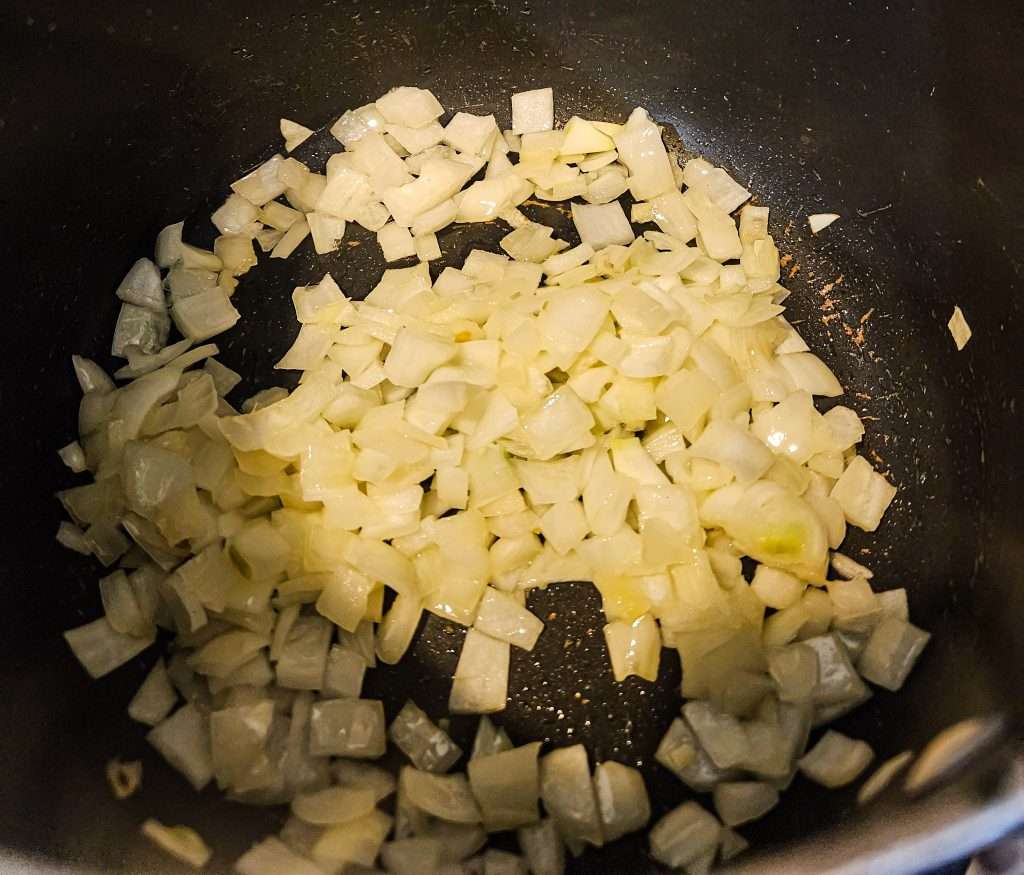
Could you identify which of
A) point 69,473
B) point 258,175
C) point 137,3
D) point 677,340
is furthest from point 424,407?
point 137,3

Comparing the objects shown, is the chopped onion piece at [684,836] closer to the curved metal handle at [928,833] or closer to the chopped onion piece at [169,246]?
the curved metal handle at [928,833]

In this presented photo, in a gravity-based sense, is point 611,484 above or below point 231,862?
above

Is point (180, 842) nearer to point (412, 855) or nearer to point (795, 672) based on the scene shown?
point (412, 855)

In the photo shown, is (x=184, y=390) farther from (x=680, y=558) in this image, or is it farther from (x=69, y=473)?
(x=680, y=558)

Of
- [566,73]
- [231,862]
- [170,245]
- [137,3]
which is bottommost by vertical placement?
[231,862]

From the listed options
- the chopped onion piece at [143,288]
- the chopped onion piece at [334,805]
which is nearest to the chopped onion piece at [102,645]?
the chopped onion piece at [334,805]

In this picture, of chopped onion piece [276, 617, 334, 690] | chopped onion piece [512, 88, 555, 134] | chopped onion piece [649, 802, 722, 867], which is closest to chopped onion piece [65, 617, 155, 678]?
chopped onion piece [276, 617, 334, 690]

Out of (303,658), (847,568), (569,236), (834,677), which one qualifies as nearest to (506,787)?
(303,658)
